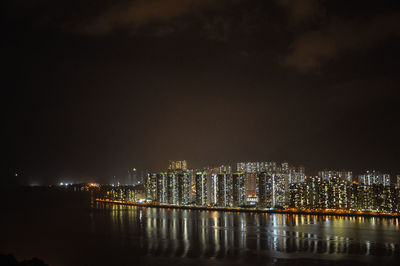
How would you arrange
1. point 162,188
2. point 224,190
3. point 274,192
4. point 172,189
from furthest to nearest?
point 162,188
point 172,189
point 224,190
point 274,192

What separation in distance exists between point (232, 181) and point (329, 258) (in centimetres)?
1853

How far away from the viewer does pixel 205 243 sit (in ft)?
42.3

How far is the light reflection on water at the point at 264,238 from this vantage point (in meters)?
11.2

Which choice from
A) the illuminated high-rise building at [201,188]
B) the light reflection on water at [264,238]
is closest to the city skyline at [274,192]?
the illuminated high-rise building at [201,188]

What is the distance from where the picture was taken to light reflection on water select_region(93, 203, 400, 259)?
11219 millimetres

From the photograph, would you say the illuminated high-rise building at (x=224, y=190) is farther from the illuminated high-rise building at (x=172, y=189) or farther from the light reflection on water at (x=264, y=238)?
the light reflection on water at (x=264, y=238)

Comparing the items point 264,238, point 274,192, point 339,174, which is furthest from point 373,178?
point 264,238

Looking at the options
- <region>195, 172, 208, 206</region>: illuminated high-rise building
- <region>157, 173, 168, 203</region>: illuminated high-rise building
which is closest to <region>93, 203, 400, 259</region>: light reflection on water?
<region>195, 172, 208, 206</region>: illuminated high-rise building

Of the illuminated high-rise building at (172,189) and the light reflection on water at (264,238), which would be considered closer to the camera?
the light reflection on water at (264,238)

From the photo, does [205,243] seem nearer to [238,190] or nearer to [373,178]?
[238,190]

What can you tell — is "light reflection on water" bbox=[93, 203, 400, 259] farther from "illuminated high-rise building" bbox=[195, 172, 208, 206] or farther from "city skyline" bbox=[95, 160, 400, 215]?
"illuminated high-rise building" bbox=[195, 172, 208, 206]

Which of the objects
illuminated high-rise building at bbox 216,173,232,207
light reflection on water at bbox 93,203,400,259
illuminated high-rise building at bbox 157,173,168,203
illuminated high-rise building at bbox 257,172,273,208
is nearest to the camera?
light reflection on water at bbox 93,203,400,259

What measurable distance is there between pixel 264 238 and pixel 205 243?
2.04 m

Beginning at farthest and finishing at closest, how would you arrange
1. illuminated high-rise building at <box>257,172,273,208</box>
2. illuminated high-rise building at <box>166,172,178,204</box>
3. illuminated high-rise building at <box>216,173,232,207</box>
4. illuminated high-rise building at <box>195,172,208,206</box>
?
illuminated high-rise building at <box>166,172,178,204</box> → illuminated high-rise building at <box>195,172,208,206</box> → illuminated high-rise building at <box>216,173,232,207</box> → illuminated high-rise building at <box>257,172,273,208</box>
